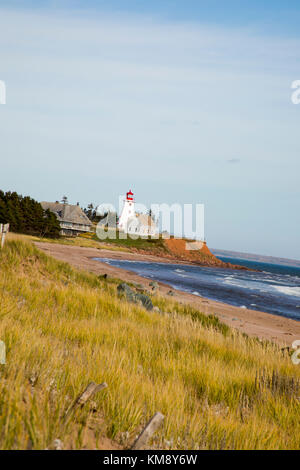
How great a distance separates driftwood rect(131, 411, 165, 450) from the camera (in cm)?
179

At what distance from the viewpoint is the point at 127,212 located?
267 ft

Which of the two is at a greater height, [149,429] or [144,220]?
[144,220]

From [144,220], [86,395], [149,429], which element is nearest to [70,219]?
[144,220]

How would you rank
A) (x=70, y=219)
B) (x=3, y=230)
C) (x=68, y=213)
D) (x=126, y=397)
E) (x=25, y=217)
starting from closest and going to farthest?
(x=126, y=397)
(x=3, y=230)
(x=25, y=217)
(x=70, y=219)
(x=68, y=213)

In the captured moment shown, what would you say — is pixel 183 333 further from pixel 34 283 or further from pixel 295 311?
pixel 295 311

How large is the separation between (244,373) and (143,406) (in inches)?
90.0

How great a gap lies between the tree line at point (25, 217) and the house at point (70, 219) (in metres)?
18.8

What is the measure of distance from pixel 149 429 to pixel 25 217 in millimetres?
47639

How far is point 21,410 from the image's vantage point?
1.94 metres

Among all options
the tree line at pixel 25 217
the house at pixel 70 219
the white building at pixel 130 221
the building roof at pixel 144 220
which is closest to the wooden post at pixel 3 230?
the tree line at pixel 25 217

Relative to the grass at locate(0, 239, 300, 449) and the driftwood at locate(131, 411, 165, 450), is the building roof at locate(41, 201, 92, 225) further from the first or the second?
the driftwood at locate(131, 411, 165, 450)

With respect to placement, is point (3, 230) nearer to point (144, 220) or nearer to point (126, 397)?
point (126, 397)

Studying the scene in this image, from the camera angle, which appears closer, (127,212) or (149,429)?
(149,429)
